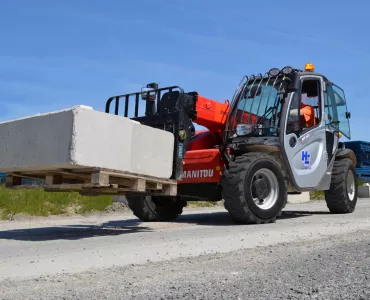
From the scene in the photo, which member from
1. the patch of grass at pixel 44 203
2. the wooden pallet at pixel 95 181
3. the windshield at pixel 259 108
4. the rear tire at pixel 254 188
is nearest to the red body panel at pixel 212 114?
the windshield at pixel 259 108

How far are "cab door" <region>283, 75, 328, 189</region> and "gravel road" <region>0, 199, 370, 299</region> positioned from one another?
168 centimetres

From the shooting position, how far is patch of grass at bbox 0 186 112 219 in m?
11.3

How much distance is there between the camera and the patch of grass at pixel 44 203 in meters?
11.3

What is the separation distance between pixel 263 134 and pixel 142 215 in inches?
108

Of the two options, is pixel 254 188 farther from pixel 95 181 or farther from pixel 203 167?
pixel 95 181

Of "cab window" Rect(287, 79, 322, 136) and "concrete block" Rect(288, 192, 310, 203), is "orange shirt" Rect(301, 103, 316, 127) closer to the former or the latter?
"cab window" Rect(287, 79, 322, 136)

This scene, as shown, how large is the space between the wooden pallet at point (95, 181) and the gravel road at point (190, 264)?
66 cm

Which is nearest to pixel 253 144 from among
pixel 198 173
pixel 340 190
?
pixel 198 173

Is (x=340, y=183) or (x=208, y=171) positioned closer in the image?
(x=208, y=171)

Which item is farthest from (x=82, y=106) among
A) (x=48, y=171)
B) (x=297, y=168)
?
(x=297, y=168)

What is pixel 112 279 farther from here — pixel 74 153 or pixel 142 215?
pixel 142 215

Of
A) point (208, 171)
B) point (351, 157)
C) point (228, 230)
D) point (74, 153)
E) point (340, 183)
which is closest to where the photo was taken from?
point (74, 153)

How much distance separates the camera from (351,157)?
10.7 meters

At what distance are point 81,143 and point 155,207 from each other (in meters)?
3.62
